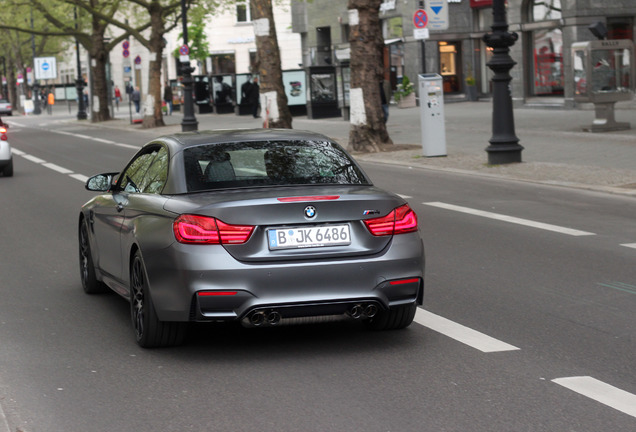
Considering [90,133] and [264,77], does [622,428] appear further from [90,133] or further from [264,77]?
[90,133]

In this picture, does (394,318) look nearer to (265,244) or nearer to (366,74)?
(265,244)

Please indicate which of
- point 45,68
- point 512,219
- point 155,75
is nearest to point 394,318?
point 512,219

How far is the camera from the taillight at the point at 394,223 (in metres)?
6.45

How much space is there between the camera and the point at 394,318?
7.02m

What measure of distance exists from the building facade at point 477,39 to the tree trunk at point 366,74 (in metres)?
3.91

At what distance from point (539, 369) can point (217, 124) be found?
3901cm

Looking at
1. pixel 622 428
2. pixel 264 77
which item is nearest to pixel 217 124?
pixel 264 77

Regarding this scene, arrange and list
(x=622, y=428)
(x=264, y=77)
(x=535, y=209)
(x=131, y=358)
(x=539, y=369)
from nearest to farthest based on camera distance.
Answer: (x=622, y=428) < (x=539, y=369) < (x=131, y=358) < (x=535, y=209) < (x=264, y=77)

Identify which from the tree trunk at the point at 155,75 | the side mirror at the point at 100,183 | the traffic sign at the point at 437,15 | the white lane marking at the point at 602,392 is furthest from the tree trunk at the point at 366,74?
the tree trunk at the point at 155,75

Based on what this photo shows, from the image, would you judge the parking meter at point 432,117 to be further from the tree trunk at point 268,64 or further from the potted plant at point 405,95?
the potted plant at point 405,95

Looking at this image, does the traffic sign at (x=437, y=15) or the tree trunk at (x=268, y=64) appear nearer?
the traffic sign at (x=437, y=15)

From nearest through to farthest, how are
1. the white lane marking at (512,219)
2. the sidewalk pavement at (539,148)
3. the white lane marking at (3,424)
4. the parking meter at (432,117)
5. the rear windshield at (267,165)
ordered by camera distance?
the white lane marking at (3,424) → the rear windshield at (267,165) → the white lane marking at (512,219) → the sidewalk pavement at (539,148) → the parking meter at (432,117)

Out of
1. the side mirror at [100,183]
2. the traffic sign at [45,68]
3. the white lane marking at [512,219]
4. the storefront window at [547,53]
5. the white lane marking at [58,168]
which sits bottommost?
the white lane marking at [512,219]

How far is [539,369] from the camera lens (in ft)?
20.0
